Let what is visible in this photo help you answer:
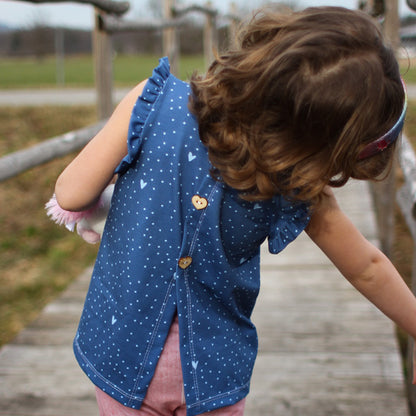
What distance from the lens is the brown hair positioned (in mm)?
910

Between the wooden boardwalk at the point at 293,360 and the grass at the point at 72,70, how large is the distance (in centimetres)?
1035

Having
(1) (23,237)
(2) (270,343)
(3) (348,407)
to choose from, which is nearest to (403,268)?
(2) (270,343)

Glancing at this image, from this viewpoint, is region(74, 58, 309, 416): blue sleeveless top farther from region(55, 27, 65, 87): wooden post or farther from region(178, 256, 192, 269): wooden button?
region(55, 27, 65, 87): wooden post

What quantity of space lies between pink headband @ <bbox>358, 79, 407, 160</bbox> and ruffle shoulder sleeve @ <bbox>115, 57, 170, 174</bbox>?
0.37 meters

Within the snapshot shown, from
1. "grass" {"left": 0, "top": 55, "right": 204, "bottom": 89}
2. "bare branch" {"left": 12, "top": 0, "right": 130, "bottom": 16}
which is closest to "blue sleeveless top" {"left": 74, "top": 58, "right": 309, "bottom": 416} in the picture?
"bare branch" {"left": 12, "top": 0, "right": 130, "bottom": 16}

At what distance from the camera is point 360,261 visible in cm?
110

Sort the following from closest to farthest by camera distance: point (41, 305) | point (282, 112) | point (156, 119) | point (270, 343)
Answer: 1. point (282, 112)
2. point (156, 119)
3. point (270, 343)
4. point (41, 305)

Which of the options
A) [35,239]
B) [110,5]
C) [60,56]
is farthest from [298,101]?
[60,56]

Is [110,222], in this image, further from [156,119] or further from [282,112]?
[282,112]

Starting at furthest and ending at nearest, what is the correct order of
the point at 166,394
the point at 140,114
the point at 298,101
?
the point at 166,394 → the point at 140,114 → the point at 298,101

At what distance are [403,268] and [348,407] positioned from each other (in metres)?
2.00

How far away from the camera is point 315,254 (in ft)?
12.0

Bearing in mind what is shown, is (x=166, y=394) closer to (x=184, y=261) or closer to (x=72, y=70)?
(x=184, y=261)

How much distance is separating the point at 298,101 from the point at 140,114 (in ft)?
0.94
